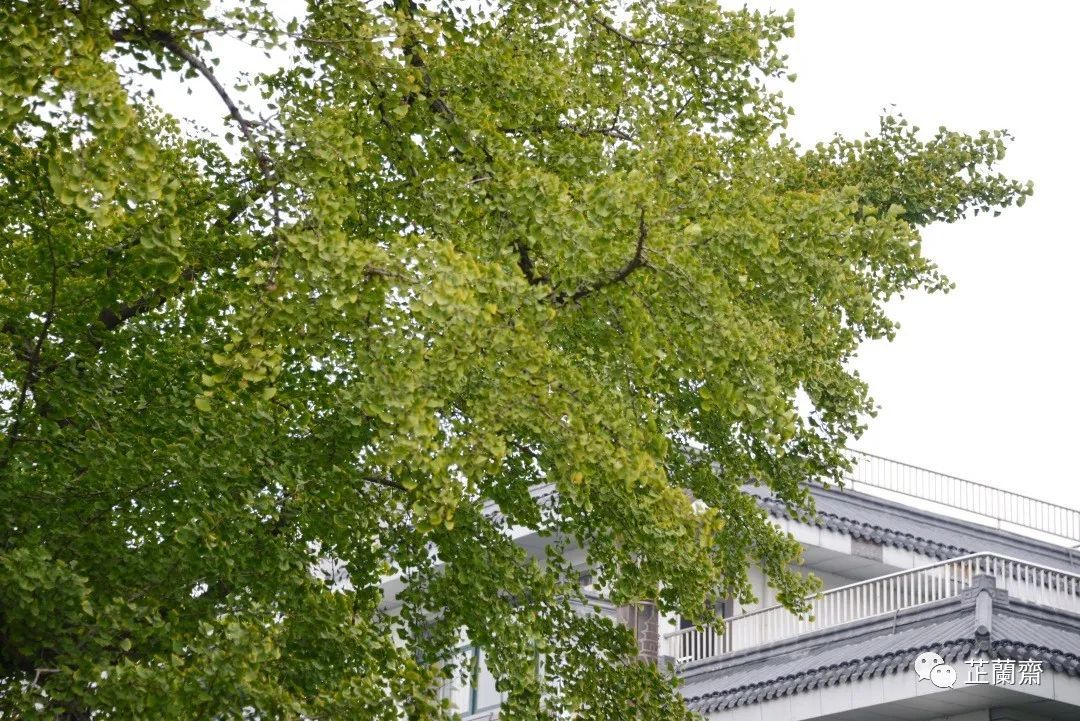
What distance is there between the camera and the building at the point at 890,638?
1903 cm

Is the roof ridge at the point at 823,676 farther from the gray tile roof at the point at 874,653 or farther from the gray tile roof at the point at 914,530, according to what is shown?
the gray tile roof at the point at 914,530

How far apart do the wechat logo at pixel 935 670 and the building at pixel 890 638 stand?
0.02 m

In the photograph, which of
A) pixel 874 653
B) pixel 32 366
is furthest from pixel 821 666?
pixel 32 366

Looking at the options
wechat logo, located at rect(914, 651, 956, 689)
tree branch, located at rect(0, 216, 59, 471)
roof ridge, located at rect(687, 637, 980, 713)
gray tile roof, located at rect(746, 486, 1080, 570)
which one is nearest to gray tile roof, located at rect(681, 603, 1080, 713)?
roof ridge, located at rect(687, 637, 980, 713)

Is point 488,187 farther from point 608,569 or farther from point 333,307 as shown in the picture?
point 608,569

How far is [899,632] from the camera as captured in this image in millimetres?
21438

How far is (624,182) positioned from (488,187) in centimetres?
115

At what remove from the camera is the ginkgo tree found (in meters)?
9.32

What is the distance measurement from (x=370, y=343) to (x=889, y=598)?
15980 millimetres

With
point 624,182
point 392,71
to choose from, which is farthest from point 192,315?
point 624,182

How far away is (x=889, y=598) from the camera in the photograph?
2323 cm

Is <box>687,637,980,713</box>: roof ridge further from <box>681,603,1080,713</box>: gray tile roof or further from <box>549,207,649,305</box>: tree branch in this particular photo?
<box>549,207,649,305</box>: tree branch

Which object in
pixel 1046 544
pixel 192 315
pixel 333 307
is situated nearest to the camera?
pixel 333 307

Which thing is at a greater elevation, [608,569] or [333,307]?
[333,307]
